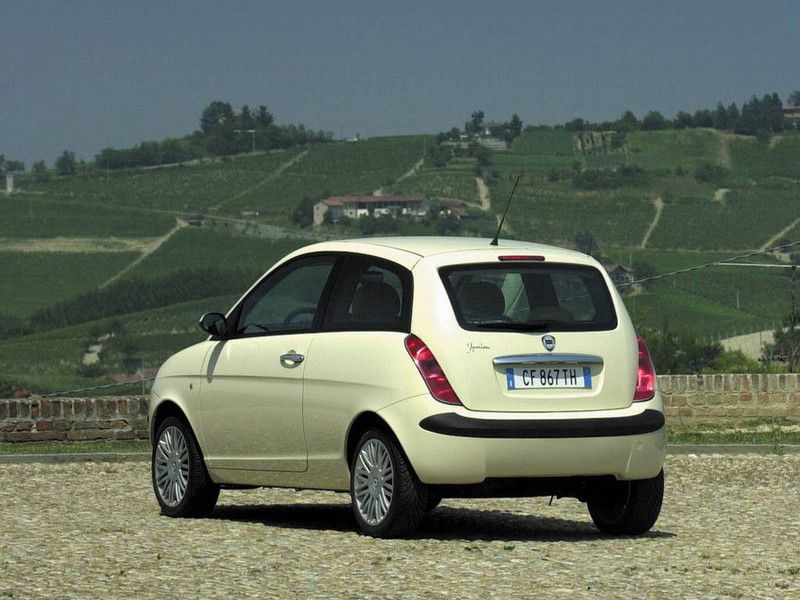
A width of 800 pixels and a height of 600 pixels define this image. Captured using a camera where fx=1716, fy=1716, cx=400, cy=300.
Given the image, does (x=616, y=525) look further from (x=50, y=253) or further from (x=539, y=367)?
(x=50, y=253)

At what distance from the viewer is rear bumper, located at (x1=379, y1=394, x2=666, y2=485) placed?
9.29m

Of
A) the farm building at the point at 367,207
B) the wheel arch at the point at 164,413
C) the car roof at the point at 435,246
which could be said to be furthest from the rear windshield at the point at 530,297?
the farm building at the point at 367,207

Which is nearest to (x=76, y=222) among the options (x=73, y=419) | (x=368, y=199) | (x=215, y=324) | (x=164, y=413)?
(x=368, y=199)

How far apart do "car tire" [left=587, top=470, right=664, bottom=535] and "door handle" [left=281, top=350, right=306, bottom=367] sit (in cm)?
194

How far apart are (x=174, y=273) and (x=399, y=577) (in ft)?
491

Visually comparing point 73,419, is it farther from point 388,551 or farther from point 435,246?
point 388,551

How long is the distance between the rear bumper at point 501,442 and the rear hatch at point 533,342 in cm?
11

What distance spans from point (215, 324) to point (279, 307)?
0.51 m

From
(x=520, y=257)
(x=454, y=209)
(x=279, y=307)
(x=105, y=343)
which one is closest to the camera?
(x=520, y=257)

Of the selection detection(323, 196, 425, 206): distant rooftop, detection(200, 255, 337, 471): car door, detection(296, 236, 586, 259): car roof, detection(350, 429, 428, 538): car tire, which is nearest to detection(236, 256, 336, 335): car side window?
detection(200, 255, 337, 471): car door

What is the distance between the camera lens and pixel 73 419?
19469 mm

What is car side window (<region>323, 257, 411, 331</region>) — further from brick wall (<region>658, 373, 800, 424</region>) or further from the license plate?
brick wall (<region>658, 373, 800, 424</region>)

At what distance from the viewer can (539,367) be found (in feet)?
31.3

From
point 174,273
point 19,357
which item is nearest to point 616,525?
point 19,357
